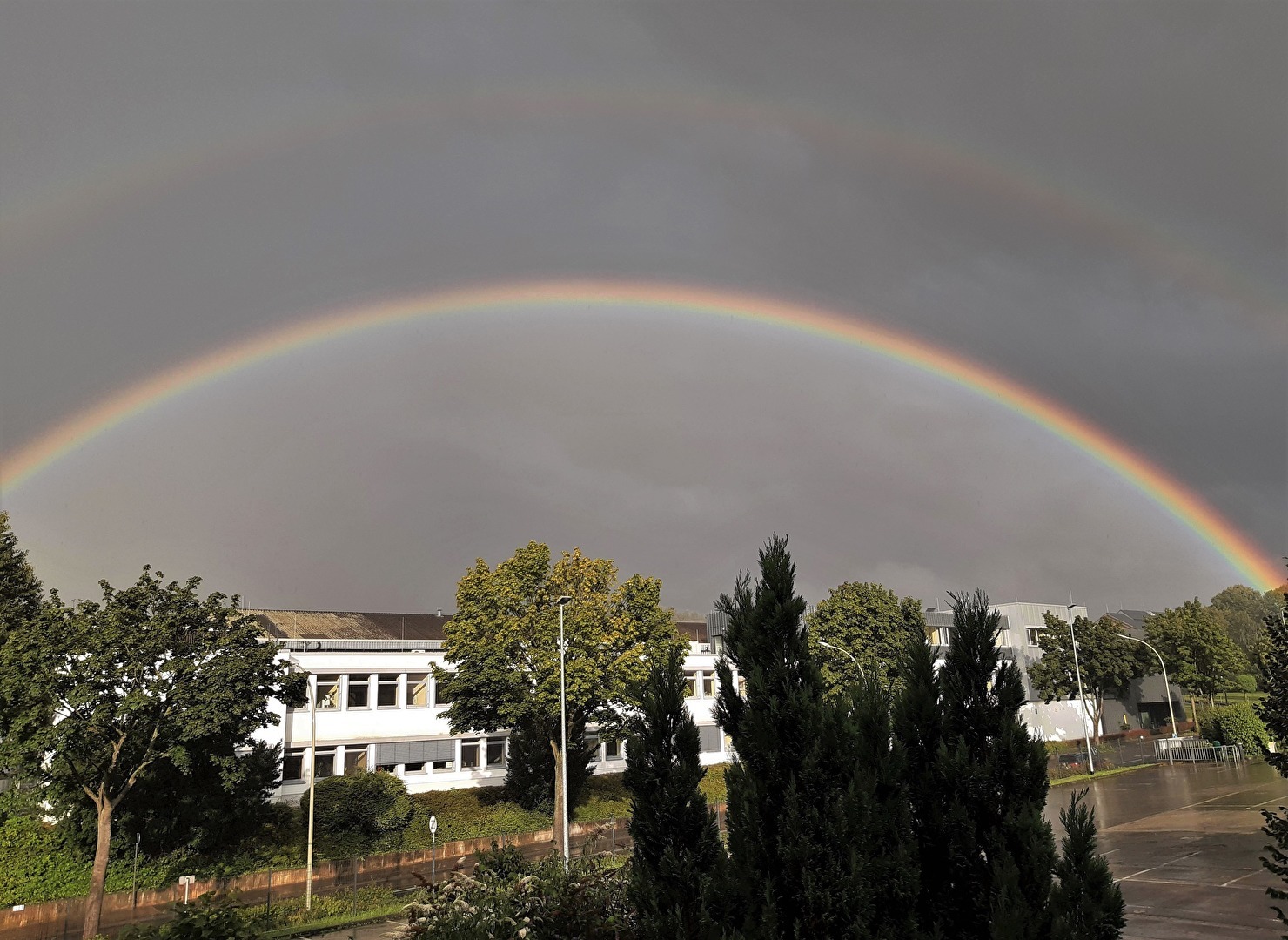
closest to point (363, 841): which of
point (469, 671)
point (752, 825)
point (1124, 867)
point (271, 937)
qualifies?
point (469, 671)

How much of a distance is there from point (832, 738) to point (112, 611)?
28338mm

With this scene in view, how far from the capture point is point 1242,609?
592 ft

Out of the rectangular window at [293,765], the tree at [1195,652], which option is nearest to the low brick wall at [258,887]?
the rectangular window at [293,765]

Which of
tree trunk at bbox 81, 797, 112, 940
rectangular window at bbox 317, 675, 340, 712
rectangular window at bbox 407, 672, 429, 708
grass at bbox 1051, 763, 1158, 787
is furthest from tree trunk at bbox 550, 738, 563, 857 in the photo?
grass at bbox 1051, 763, 1158, 787

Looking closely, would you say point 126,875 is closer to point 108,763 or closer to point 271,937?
point 108,763

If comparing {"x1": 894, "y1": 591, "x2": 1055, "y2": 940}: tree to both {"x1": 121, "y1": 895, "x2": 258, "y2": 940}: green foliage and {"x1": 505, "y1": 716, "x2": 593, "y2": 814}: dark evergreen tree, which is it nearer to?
{"x1": 121, "y1": 895, "x2": 258, "y2": 940}: green foliage

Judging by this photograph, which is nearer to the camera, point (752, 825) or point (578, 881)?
point (752, 825)

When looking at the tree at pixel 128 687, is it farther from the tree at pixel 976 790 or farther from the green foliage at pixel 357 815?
the tree at pixel 976 790

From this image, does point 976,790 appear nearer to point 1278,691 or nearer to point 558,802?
point 1278,691

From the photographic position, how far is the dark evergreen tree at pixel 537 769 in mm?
52812

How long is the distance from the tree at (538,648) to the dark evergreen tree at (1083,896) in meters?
34.7

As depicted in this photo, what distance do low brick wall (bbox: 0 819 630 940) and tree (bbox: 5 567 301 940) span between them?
5.78ft

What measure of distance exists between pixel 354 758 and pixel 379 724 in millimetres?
2288

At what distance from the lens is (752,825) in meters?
11.9
